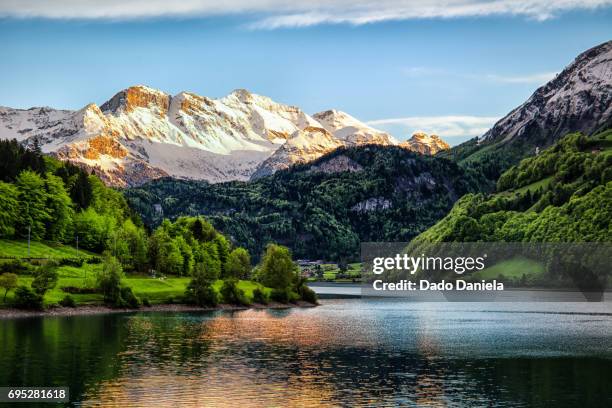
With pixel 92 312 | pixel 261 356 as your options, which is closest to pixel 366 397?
pixel 261 356

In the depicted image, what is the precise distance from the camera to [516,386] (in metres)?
99.9

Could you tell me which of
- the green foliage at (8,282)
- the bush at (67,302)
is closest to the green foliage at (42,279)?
the green foliage at (8,282)

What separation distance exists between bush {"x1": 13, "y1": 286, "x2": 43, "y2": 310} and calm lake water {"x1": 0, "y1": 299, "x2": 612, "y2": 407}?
29.7ft

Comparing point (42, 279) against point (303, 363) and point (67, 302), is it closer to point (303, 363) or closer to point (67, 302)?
point (67, 302)

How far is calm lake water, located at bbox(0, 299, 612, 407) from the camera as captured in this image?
299 feet

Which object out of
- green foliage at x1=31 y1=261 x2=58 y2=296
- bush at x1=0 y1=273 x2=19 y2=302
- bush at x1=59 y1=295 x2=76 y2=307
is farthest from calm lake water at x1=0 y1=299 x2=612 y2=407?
bush at x1=0 y1=273 x2=19 y2=302

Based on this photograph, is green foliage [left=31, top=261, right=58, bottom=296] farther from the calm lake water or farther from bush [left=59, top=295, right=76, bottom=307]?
the calm lake water

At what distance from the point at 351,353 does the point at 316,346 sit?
10.1 m

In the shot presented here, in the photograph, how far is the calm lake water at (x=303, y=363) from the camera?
299 feet

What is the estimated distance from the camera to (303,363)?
387ft

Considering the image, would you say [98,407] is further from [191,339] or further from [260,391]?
[191,339]

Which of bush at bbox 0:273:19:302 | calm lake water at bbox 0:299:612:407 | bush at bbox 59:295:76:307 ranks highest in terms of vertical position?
bush at bbox 0:273:19:302

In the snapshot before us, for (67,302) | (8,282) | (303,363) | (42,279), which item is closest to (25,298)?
(42,279)

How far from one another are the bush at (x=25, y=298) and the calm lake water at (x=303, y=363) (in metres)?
9.07
